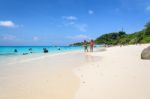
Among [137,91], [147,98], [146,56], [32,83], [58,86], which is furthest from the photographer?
[146,56]

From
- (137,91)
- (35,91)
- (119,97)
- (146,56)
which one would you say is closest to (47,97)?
(35,91)

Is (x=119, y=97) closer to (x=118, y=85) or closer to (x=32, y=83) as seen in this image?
(x=118, y=85)

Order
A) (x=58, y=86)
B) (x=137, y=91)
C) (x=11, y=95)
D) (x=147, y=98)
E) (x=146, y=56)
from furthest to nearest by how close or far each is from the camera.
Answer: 1. (x=146, y=56)
2. (x=58, y=86)
3. (x=11, y=95)
4. (x=137, y=91)
5. (x=147, y=98)

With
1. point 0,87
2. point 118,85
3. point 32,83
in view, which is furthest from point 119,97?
point 0,87

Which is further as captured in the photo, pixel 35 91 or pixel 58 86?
pixel 58 86

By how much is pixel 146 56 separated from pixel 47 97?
861 cm

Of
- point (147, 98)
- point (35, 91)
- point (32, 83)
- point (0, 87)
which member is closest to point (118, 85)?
point (147, 98)

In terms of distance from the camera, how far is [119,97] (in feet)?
15.5

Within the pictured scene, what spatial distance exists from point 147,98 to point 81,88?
1.96m

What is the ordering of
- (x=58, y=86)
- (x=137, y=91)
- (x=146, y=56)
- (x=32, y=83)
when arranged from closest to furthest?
(x=137, y=91)
(x=58, y=86)
(x=32, y=83)
(x=146, y=56)

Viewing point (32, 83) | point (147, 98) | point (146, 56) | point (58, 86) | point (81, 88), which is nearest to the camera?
point (147, 98)

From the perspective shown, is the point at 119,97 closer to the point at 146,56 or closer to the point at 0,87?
the point at 0,87

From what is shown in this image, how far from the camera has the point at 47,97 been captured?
513cm

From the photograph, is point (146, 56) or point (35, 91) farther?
point (146, 56)
